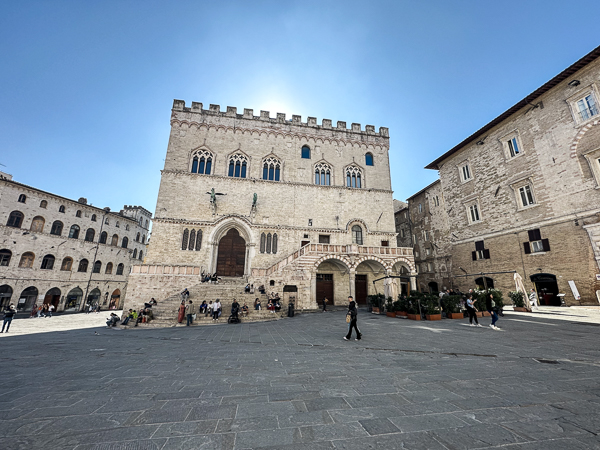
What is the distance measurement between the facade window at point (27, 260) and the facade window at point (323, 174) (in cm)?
3138

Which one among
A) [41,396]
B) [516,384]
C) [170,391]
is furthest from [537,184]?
[41,396]

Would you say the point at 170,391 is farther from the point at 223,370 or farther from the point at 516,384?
the point at 516,384

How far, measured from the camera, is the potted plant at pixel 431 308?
517 inches

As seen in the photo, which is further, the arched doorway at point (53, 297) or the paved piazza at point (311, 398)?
the arched doorway at point (53, 297)

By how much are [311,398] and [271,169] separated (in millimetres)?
24564

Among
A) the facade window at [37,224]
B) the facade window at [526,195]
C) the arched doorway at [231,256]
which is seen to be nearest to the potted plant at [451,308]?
the facade window at [526,195]

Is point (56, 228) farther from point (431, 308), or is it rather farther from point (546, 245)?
point (546, 245)

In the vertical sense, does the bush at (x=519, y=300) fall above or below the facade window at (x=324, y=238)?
below

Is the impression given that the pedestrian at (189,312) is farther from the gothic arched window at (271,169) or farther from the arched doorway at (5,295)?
the arched doorway at (5,295)

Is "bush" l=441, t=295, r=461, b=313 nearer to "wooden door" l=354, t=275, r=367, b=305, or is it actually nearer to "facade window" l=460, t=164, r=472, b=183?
"wooden door" l=354, t=275, r=367, b=305

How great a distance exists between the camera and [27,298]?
85.7 feet

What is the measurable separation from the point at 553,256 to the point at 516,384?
18507mm

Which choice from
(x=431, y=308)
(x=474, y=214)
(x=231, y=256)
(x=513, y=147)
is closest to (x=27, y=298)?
(x=231, y=256)

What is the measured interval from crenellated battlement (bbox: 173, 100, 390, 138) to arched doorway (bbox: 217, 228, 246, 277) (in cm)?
1295
